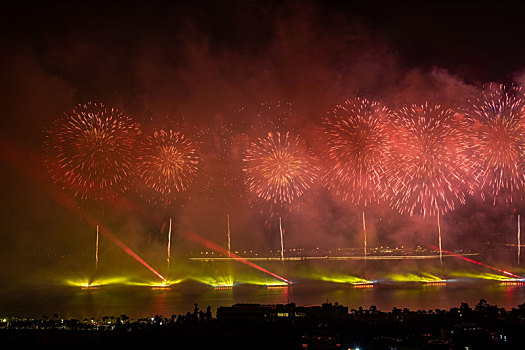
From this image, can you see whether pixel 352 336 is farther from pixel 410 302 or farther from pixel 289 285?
pixel 289 285

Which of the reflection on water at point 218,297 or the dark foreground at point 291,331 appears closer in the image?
the dark foreground at point 291,331

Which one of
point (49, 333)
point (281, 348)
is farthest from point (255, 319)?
point (49, 333)

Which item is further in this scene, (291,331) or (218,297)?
(218,297)

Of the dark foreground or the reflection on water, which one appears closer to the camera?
the dark foreground
